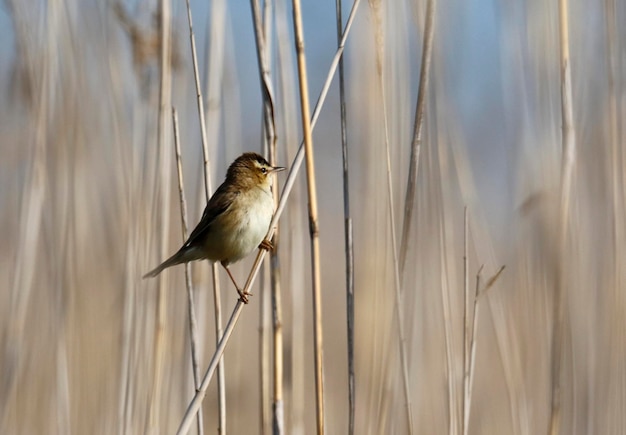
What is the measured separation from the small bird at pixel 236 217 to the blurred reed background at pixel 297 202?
0.09 m

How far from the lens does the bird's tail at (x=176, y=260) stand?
255 cm

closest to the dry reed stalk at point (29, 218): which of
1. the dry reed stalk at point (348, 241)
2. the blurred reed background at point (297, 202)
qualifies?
the blurred reed background at point (297, 202)

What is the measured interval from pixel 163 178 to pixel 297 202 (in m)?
0.53

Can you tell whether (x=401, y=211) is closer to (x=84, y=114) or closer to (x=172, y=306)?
(x=172, y=306)

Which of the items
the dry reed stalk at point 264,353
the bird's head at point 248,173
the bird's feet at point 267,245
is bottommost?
the dry reed stalk at point 264,353

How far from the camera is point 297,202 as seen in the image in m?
2.92

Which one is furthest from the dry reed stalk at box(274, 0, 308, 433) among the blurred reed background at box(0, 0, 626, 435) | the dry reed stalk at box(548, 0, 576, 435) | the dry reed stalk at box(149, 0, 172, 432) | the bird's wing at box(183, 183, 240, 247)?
the dry reed stalk at box(548, 0, 576, 435)

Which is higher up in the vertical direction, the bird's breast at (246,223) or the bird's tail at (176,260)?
the bird's breast at (246,223)

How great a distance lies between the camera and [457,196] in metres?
3.22

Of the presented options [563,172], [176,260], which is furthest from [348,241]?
[176,260]

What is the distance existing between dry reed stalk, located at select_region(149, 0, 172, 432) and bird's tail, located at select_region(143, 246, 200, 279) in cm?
5

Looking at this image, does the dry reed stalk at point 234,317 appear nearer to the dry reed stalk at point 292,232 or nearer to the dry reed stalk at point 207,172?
the dry reed stalk at point 207,172

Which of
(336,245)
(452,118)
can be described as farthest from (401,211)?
(336,245)

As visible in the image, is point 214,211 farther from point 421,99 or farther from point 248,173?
point 421,99
